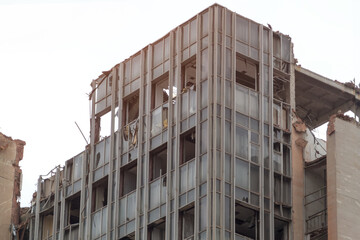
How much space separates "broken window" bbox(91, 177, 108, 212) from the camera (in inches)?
2637

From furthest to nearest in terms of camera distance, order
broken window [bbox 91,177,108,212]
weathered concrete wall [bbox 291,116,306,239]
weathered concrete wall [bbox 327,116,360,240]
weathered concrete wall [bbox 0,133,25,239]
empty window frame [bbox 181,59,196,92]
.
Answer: weathered concrete wall [bbox 0,133,25,239] < broken window [bbox 91,177,108,212] < empty window frame [bbox 181,59,196,92] < weathered concrete wall [bbox 291,116,306,239] < weathered concrete wall [bbox 327,116,360,240]

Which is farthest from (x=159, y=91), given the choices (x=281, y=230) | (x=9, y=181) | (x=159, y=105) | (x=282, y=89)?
(x=9, y=181)

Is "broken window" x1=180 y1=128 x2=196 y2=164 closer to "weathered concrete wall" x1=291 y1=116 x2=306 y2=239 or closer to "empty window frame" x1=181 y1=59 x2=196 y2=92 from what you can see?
"empty window frame" x1=181 y1=59 x2=196 y2=92

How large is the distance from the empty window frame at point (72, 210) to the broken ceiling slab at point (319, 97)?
13.4 m

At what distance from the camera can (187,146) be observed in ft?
202

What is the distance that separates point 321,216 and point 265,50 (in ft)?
28.9

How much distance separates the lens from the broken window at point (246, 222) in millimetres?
58875

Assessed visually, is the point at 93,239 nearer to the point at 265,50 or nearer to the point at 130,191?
the point at 130,191

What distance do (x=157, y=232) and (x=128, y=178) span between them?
15.9ft

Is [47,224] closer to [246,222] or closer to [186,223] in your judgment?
[186,223]

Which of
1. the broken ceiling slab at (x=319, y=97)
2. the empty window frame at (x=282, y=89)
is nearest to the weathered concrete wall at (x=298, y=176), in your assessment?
the empty window frame at (x=282, y=89)

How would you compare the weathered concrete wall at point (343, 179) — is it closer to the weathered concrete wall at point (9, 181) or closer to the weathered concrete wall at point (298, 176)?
the weathered concrete wall at point (298, 176)

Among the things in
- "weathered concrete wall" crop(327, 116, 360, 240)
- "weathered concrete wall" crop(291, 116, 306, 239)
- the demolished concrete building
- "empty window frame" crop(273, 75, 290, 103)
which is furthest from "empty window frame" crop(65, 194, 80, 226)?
"weathered concrete wall" crop(327, 116, 360, 240)

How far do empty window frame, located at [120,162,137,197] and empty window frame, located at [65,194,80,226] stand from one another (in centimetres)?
474
